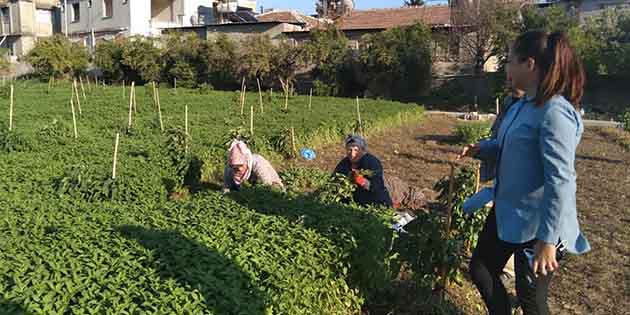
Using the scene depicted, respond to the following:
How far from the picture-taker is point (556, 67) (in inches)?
97.0

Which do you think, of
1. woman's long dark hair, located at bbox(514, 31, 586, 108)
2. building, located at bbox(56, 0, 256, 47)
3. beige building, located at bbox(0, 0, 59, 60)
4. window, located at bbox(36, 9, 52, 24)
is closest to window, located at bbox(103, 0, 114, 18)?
building, located at bbox(56, 0, 256, 47)

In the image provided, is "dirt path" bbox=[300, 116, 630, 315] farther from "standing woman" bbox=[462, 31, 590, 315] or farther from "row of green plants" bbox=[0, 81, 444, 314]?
"standing woman" bbox=[462, 31, 590, 315]

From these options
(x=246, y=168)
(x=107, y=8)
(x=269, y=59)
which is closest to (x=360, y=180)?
(x=246, y=168)

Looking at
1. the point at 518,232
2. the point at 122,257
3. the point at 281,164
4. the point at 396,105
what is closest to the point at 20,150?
the point at 281,164

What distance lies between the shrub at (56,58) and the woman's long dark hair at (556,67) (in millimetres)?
30379

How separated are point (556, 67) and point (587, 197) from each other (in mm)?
6087

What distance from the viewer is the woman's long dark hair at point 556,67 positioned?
246 centimetres

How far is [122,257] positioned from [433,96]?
22425 mm

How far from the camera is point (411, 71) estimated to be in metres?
23.5

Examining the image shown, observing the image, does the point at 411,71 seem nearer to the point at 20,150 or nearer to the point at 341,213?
the point at 20,150

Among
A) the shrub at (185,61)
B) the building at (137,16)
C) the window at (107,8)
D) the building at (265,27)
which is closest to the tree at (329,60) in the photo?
the building at (265,27)

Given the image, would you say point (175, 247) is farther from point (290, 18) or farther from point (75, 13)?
point (75, 13)

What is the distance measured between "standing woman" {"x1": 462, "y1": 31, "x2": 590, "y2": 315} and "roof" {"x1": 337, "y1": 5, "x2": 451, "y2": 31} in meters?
27.1

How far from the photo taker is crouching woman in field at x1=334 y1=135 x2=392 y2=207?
16.8 ft
